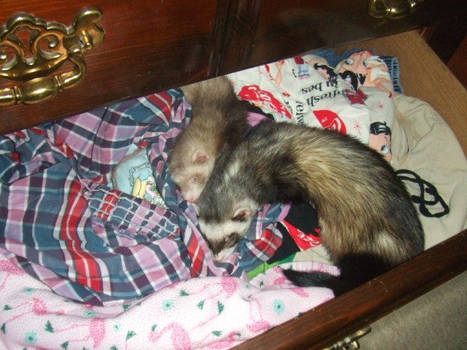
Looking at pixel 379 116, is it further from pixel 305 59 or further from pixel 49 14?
pixel 49 14

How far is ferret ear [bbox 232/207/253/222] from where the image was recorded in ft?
4.12

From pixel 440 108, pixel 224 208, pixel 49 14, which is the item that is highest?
pixel 49 14

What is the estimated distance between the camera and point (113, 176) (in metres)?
1.26

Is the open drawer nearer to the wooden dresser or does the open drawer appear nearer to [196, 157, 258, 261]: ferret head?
the wooden dresser

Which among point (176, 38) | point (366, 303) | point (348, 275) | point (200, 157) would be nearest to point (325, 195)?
point (348, 275)

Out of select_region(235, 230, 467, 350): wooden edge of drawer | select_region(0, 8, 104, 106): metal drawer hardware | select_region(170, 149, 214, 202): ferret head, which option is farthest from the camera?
select_region(170, 149, 214, 202): ferret head

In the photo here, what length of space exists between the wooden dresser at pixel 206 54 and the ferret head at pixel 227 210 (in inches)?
23.5

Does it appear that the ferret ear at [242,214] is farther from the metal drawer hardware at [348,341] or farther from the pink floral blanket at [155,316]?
the metal drawer hardware at [348,341]

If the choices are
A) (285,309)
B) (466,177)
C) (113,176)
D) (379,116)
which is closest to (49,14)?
(285,309)

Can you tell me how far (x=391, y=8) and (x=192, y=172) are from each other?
2.99 ft

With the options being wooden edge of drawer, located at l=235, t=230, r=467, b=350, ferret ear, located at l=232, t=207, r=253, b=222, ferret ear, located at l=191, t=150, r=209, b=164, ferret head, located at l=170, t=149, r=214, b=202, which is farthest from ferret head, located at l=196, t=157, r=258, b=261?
wooden edge of drawer, located at l=235, t=230, r=467, b=350

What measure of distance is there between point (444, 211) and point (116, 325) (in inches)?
39.2

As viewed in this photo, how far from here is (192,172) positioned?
1474mm

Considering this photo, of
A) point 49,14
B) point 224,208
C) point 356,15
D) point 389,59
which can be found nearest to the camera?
point 49,14
